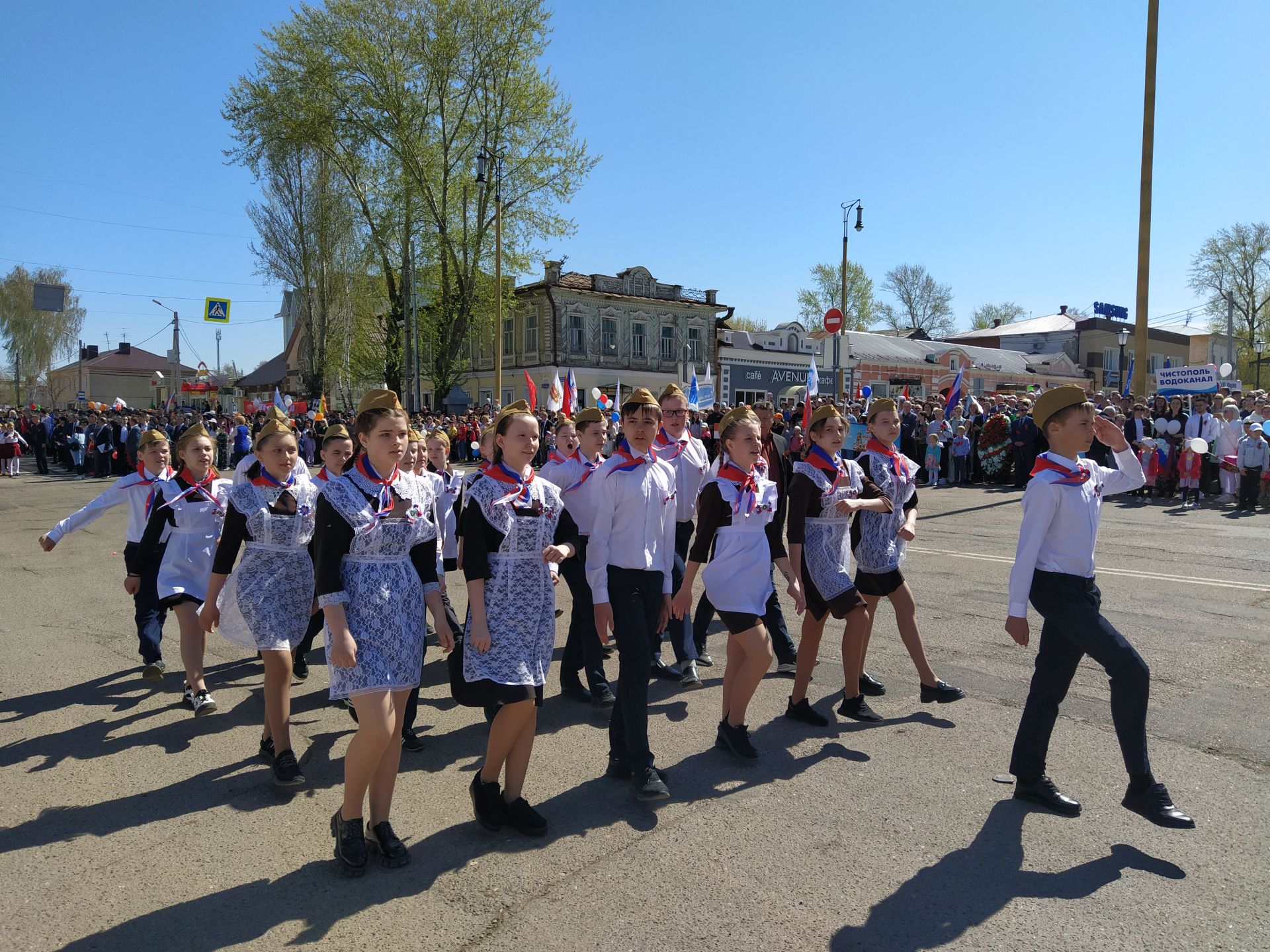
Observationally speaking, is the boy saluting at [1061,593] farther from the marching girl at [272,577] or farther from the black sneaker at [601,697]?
the marching girl at [272,577]

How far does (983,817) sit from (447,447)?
519 centimetres

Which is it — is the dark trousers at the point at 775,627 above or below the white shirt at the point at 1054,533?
below

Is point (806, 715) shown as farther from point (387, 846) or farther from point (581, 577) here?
point (387, 846)

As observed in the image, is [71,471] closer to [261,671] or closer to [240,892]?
[261,671]

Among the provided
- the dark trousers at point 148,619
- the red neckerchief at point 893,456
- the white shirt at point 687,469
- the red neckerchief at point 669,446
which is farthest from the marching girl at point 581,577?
the dark trousers at point 148,619

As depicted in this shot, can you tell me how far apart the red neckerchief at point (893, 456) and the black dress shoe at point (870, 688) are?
136cm

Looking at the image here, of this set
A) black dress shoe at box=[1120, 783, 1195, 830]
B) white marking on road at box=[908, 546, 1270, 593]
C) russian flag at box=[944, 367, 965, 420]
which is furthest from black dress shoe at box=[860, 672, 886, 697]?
russian flag at box=[944, 367, 965, 420]

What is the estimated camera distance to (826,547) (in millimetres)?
5156

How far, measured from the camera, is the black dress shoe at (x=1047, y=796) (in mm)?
3957

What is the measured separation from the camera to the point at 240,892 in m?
3.38

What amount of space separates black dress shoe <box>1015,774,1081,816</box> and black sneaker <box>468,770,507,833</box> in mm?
2457

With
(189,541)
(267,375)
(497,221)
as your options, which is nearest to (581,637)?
(189,541)

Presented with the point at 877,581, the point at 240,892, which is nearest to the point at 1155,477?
the point at 877,581

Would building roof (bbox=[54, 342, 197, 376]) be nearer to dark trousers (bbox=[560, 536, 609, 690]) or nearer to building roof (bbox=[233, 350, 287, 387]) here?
building roof (bbox=[233, 350, 287, 387])
